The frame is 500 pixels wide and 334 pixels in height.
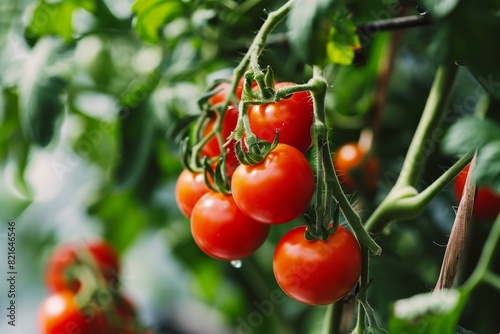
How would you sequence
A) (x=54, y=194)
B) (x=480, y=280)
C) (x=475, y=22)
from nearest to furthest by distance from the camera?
(x=475, y=22) → (x=480, y=280) → (x=54, y=194)

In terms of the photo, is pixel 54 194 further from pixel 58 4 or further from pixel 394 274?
pixel 394 274

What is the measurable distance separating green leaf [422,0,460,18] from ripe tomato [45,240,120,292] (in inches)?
32.4

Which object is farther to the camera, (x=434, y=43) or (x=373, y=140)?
(x=373, y=140)

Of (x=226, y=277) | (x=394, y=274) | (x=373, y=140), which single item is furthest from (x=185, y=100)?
(x=226, y=277)

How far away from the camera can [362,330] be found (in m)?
0.59

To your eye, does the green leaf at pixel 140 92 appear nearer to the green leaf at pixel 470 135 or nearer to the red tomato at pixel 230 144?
the red tomato at pixel 230 144

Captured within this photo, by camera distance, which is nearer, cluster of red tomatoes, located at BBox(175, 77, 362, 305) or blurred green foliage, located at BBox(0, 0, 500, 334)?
cluster of red tomatoes, located at BBox(175, 77, 362, 305)

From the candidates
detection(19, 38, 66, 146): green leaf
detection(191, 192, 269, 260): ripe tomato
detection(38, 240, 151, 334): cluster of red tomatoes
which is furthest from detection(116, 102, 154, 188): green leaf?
detection(191, 192, 269, 260): ripe tomato

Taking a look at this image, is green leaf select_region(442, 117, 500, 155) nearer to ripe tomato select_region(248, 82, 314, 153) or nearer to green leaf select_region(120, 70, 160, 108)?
ripe tomato select_region(248, 82, 314, 153)

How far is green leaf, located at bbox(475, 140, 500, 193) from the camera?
622 millimetres

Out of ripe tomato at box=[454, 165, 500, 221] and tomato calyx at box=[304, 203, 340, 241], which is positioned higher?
tomato calyx at box=[304, 203, 340, 241]

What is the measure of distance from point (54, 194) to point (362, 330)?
1104mm

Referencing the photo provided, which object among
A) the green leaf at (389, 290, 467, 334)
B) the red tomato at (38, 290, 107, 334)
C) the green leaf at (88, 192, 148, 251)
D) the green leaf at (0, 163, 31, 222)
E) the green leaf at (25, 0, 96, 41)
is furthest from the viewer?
the green leaf at (0, 163, 31, 222)

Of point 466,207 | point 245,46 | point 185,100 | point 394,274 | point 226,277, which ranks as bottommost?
point 226,277
